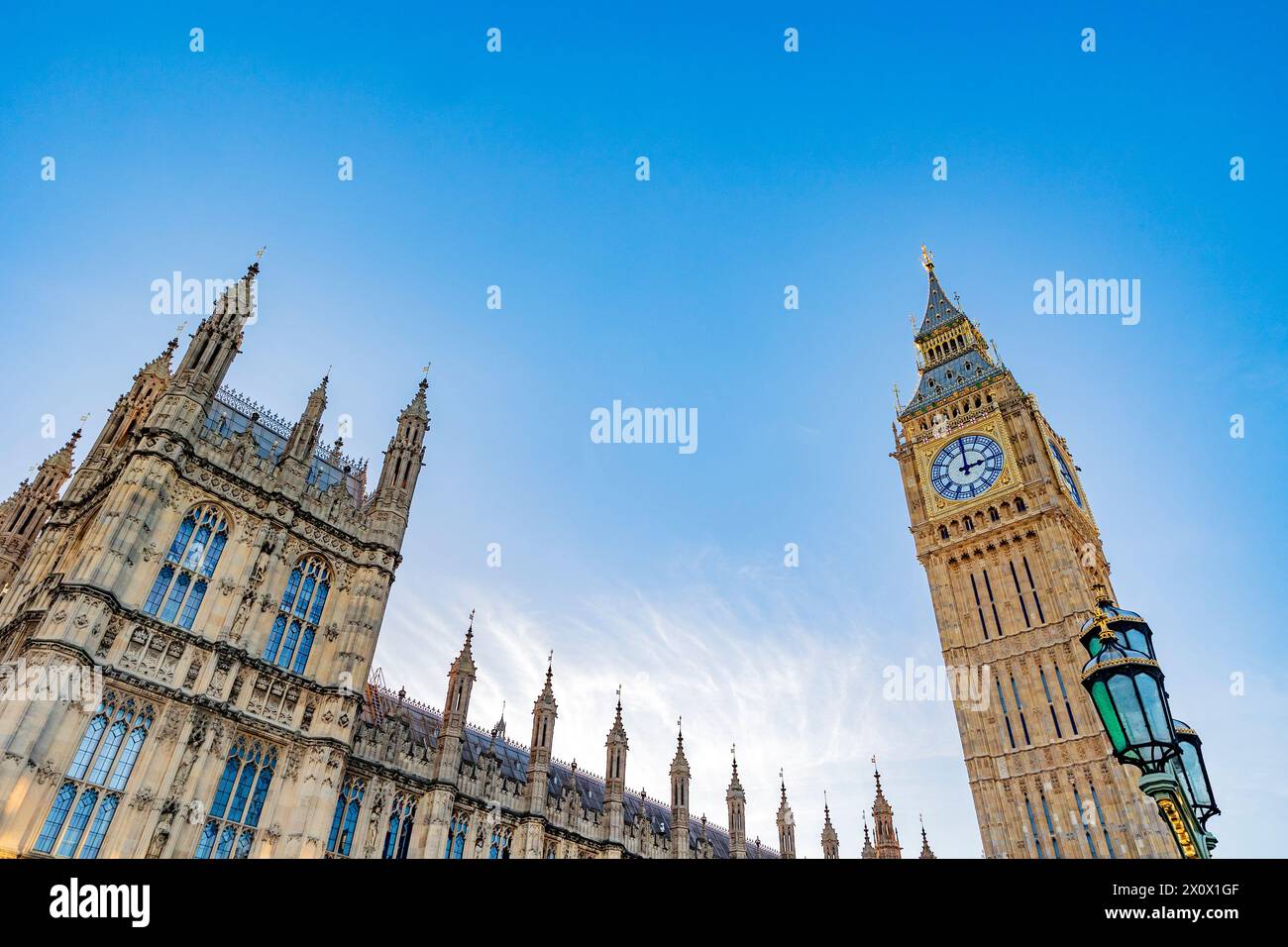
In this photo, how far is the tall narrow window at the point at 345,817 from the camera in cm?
2831

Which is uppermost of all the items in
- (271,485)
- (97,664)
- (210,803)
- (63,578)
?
(271,485)

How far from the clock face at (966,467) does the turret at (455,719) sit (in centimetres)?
4387

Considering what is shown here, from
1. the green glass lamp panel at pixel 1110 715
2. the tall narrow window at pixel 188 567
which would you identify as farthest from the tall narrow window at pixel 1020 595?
the tall narrow window at pixel 188 567

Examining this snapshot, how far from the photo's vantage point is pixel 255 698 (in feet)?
90.8

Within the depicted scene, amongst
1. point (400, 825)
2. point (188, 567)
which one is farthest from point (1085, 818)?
point (188, 567)

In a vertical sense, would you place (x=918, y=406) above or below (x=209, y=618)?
above

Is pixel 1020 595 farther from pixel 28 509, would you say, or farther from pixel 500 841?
pixel 28 509

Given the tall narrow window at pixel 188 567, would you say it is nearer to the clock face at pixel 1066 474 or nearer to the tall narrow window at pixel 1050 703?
the tall narrow window at pixel 1050 703

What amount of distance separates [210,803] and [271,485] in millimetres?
11582

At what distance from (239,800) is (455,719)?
8.61 metres

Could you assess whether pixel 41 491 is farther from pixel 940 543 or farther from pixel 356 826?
pixel 940 543
